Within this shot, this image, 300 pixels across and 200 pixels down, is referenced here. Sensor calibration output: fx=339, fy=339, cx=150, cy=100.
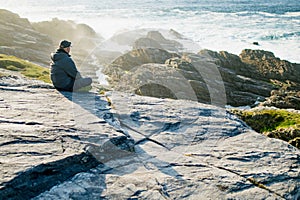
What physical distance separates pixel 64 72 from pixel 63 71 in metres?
0.05

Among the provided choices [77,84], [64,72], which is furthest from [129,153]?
[64,72]

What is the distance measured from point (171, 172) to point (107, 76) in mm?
34026

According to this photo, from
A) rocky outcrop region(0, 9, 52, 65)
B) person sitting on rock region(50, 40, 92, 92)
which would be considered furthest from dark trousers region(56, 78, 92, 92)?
rocky outcrop region(0, 9, 52, 65)

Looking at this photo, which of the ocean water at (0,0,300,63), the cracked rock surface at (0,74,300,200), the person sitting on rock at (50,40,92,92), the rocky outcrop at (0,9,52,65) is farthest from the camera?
the ocean water at (0,0,300,63)

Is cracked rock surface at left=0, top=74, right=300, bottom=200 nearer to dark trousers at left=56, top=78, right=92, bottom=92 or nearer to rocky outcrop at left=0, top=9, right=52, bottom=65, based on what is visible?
dark trousers at left=56, top=78, right=92, bottom=92

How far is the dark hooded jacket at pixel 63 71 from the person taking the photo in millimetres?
13242

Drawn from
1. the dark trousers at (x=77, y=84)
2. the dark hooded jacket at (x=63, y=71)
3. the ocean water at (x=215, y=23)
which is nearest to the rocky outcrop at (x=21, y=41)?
the ocean water at (x=215, y=23)

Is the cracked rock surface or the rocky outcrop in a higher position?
the cracked rock surface

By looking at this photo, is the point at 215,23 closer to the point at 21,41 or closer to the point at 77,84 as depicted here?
the point at 21,41

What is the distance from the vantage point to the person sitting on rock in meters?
13.2

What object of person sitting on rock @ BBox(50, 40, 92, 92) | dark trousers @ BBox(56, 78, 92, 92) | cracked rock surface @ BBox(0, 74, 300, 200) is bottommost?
cracked rock surface @ BBox(0, 74, 300, 200)

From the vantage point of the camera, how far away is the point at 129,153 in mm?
9836

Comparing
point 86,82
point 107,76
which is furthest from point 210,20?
point 86,82

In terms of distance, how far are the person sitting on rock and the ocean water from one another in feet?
153
